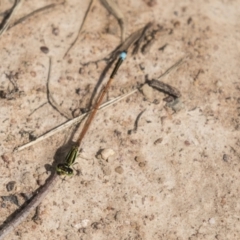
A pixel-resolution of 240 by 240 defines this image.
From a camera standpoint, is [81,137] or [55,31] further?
[55,31]

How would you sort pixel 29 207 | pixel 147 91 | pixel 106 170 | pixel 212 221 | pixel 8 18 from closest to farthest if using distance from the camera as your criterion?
pixel 29 207
pixel 212 221
pixel 106 170
pixel 147 91
pixel 8 18

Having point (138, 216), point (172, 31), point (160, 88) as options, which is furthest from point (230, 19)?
point (138, 216)

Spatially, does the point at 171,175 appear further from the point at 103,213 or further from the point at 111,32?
the point at 111,32

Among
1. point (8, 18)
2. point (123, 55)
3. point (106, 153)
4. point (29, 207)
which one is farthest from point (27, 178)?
point (8, 18)

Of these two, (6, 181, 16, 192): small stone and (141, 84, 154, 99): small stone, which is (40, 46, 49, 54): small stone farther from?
(6, 181, 16, 192): small stone

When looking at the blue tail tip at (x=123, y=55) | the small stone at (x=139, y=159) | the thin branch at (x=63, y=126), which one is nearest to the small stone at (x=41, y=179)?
the thin branch at (x=63, y=126)

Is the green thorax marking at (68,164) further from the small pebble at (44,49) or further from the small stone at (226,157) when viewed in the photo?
the small stone at (226,157)

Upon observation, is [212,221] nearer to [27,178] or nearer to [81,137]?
[81,137]

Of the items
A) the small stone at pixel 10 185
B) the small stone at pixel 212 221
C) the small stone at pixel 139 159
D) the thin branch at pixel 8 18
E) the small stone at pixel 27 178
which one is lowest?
the small stone at pixel 212 221

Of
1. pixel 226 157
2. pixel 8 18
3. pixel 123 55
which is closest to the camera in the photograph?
pixel 226 157

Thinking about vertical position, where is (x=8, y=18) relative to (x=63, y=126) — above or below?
above
